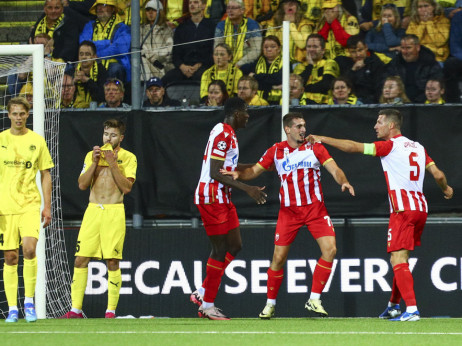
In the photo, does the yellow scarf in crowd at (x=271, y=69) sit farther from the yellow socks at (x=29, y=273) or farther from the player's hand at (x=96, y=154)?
the yellow socks at (x=29, y=273)

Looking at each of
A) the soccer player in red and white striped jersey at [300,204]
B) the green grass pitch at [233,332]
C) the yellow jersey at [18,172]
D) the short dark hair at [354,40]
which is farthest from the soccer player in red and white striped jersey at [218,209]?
the short dark hair at [354,40]

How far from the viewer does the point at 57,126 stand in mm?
10695

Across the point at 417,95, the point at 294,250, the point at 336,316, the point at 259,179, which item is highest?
the point at 417,95

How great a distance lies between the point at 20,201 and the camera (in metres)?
8.25

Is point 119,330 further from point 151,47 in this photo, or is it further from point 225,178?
point 151,47

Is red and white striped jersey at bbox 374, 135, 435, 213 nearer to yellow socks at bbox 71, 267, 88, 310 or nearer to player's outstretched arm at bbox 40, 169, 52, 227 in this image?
player's outstretched arm at bbox 40, 169, 52, 227

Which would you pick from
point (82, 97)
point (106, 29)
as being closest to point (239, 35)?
point (106, 29)

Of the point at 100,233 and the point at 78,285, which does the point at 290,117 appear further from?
the point at 78,285

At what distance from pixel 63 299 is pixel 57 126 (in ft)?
6.35

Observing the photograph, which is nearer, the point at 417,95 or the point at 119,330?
the point at 119,330

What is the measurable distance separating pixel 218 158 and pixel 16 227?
1.92 m

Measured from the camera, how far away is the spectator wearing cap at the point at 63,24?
12.4 metres

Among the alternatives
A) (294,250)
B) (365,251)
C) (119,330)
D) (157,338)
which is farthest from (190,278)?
(157,338)

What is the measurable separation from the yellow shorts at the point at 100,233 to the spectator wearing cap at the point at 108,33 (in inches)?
101
